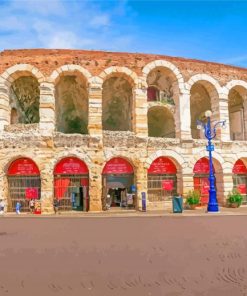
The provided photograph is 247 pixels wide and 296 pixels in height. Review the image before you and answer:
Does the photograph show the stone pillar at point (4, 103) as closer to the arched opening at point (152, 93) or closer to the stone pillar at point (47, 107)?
the stone pillar at point (47, 107)

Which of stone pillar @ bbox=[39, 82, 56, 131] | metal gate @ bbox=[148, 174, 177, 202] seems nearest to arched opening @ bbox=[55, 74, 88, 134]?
stone pillar @ bbox=[39, 82, 56, 131]

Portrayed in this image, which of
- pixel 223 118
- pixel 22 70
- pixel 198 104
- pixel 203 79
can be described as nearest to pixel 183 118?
pixel 223 118

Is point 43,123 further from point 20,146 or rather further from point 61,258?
point 61,258

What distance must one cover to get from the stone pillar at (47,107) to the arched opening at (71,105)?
3.35m

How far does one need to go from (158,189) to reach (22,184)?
23.8 ft

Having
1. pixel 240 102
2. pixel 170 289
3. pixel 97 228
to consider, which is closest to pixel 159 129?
pixel 240 102

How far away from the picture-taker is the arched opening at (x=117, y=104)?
20.8 m

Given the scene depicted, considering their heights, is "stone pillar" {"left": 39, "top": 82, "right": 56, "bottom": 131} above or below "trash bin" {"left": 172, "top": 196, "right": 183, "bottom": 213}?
above

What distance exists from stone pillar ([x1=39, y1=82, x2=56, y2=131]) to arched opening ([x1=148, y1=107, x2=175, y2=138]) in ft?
26.2

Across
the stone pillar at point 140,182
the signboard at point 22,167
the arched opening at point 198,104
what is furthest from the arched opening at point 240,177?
the signboard at point 22,167

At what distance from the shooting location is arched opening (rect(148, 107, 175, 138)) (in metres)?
22.8

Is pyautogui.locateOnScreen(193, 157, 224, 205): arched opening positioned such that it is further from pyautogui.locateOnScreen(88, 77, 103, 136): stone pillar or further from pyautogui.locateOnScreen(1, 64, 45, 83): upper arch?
pyautogui.locateOnScreen(1, 64, 45, 83): upper arch

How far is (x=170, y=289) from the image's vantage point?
4152 mm

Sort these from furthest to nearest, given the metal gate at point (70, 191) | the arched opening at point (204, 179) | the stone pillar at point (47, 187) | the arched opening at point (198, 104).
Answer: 1. the arched opening at point (198, 104)
2. the arched opening at point (204, 179)
3. the metal gate at point (70, 191)
4. the stone pillar at point (47, 187)
